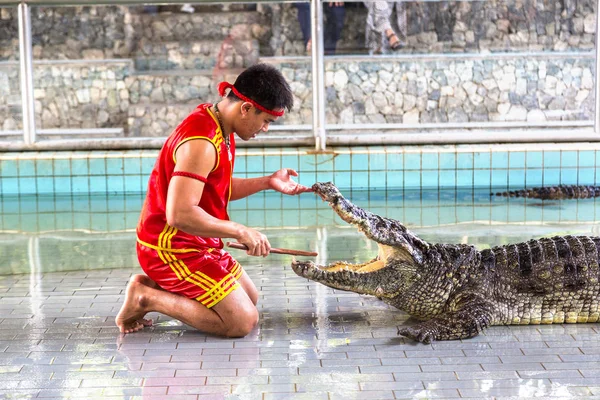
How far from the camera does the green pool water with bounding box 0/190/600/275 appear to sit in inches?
255

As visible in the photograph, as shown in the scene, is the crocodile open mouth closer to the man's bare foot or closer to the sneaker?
the man's bare foot

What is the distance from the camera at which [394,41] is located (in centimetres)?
986

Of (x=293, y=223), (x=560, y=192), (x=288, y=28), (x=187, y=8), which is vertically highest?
(x=187, y=8)

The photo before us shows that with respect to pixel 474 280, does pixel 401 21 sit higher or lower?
higher

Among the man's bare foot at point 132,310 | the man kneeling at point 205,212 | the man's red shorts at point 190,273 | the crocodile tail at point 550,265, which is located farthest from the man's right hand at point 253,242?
the crocodile tail at point 550,265

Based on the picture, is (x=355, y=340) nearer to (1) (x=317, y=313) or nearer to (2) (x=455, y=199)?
(1) (x=317, y=313)

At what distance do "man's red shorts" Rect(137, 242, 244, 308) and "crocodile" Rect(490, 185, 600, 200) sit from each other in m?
5.65

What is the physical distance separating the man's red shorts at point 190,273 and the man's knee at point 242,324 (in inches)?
5.0

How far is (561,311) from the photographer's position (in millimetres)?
4480

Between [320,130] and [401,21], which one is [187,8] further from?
[401,21]

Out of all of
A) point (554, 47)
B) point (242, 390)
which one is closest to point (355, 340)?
point (242, 390)

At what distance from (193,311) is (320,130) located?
5.54 metres

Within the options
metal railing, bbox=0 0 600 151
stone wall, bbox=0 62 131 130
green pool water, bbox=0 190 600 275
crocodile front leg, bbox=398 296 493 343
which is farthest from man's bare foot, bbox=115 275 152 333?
stone wall, bbox=0 62 131 130

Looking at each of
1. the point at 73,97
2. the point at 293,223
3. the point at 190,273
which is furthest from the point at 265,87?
the point at 73,97
